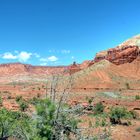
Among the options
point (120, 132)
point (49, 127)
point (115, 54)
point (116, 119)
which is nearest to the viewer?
point (49, 127)

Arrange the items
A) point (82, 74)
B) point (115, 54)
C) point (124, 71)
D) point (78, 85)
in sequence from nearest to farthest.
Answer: point (78, 85)
point (82, 74)
point (124, 71)
point (115, 54)

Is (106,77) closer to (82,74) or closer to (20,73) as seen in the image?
(82,74)

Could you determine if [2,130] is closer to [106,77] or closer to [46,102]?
[46,102]

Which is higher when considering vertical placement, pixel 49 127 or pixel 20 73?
pixel 20 73

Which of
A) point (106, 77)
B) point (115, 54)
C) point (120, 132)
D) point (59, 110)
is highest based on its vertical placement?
point (115, 54)

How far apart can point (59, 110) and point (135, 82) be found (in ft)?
238

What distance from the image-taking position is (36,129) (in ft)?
41.8

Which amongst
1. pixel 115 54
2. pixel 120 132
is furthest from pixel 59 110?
pixel 115 54

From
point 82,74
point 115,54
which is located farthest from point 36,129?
point 115,54

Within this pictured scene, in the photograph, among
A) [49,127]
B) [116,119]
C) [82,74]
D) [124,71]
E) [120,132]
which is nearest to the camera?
[49,127]

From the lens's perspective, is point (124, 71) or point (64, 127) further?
point (124, 71)

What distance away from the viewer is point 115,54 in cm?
10500

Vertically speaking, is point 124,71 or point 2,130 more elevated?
point 124,71

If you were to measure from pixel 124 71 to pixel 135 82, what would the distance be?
11.1 metres
